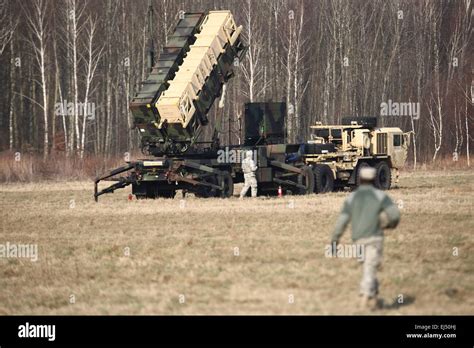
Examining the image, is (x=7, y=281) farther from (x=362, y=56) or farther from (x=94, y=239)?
(x=362, y=56)

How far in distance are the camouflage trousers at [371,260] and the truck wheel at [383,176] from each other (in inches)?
968

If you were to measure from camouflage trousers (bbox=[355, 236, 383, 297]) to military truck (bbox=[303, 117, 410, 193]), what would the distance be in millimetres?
21965

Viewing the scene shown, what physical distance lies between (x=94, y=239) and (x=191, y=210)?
20.7 ft

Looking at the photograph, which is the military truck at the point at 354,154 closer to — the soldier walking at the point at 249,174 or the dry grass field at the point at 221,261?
the soldier walking at the point at 249,174

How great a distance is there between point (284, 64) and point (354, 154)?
30.3m

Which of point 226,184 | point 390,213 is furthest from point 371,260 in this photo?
point 226,184

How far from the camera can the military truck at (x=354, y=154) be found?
36.8 metres

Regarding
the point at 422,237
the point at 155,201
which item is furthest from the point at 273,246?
the point at 155,201

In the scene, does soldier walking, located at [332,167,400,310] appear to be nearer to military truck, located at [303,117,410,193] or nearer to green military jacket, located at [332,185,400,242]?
green military jacket, located at [332,185,400,242]

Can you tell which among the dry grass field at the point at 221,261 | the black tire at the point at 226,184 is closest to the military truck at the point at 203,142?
the black tire at the point at 226,184

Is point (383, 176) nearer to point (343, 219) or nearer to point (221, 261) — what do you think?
point (221, 261)

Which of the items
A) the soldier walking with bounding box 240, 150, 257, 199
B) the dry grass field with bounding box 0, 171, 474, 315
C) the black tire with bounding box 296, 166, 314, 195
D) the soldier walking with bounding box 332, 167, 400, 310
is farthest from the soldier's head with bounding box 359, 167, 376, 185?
the black tire with bounding box 296, 166, 314, 195

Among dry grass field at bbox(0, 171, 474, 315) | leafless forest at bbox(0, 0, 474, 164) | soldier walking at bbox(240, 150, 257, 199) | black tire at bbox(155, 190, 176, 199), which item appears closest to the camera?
dry grass field at bbox(0, 171, 474, 315)

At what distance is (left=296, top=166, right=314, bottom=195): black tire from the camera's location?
1377 inches
